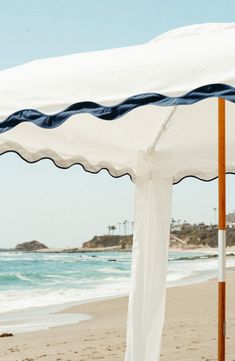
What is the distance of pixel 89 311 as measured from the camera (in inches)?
596

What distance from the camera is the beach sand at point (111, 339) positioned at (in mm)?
7715

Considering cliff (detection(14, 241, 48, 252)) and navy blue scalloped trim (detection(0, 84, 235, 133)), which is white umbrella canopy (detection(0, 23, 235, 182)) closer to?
navy blue scalloped trim (detection(0, 84, 235, 133))

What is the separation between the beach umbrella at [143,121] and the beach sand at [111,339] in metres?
2.74

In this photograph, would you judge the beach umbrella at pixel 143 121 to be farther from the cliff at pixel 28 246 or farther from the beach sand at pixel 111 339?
the cliff at pixel 28 246

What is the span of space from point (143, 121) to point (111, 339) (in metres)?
5.82

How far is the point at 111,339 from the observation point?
31.2 ft

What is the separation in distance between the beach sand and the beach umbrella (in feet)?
9.00

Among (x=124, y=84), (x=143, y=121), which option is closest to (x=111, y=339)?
(x=143, y=121)

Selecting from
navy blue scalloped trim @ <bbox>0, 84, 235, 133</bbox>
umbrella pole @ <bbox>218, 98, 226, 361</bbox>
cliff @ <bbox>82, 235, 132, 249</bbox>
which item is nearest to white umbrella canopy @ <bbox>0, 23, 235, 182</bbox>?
navy blue scalloped trim @ <bbox>0, 84, 235, 133</bbox>

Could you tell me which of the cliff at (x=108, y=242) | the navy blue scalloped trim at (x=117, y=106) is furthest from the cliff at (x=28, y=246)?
the navy blue scalloped trim at (x=117, y=106)

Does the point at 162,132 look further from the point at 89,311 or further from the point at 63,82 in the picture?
the point at 89,311

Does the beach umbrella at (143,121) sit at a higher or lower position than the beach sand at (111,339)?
higher

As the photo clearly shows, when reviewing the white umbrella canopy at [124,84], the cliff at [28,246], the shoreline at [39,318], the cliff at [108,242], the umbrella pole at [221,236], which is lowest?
the shoreline at [39,318]

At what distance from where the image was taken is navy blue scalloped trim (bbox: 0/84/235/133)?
7.88 feet
